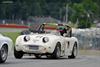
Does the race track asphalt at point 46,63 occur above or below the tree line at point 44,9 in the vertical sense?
below

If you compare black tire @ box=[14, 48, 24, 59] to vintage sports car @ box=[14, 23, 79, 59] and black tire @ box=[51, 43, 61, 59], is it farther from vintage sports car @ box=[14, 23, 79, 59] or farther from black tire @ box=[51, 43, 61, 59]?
black tire @ box=[51, 43, 61, 59]

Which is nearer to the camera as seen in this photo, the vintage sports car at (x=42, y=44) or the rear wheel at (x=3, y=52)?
the rear wheel at (x=3, y=52)

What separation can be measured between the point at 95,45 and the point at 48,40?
2090 cm

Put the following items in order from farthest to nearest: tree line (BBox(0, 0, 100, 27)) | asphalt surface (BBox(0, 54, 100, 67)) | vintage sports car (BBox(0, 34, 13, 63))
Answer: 1. tree line (BBox(0, 0, 100, 27))
2. vintage sports car (BBox(0, 34, 13, 63))
3. asphalt surface (BBox(0, 54, 100, 67))

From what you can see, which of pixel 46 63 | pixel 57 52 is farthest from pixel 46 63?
pixel 57 52

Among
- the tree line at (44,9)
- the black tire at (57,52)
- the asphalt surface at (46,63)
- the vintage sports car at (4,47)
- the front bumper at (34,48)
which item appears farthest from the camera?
the tree line at (44,9)

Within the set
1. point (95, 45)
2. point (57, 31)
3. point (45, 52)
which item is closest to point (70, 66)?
point (45, 52)

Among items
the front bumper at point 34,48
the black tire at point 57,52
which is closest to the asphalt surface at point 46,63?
the front bumper at point 34,48

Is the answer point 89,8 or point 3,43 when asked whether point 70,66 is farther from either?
point 89,8

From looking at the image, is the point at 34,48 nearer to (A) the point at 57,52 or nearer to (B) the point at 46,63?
(A) the point at 57,52

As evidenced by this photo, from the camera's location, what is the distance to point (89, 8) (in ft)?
426

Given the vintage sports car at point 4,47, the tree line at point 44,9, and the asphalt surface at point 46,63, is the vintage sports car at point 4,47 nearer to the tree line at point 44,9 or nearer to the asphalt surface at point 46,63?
the asphalt surface at point 46,63

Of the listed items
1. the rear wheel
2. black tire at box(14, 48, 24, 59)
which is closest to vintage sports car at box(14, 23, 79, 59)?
black tire at box(14, 48, 24, 59)

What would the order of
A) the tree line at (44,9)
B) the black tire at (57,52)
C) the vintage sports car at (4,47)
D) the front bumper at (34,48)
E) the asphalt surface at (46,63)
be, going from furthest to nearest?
the tree line at (44,9), the black tire at (57,52), the front bumper at (34,48), the vintage sports car at (4,47), the asphalt surface at (46,63)
